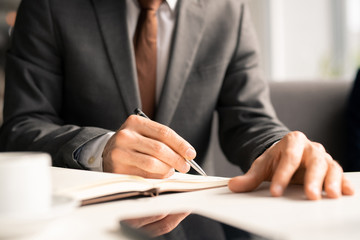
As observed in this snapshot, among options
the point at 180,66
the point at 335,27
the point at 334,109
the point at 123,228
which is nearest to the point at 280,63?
the point at 335,27

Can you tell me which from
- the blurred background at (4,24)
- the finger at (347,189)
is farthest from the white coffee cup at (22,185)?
the blurred background at (4,24)

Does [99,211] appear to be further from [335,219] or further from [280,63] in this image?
[280,63]

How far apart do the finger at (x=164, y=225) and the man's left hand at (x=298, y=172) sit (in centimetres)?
17

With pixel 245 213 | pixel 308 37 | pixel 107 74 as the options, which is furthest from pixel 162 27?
pixel 308 37

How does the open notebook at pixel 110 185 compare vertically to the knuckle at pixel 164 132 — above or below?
below

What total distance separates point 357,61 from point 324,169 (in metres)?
3.22

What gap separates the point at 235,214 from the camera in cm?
56

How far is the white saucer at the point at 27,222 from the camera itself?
424 mm

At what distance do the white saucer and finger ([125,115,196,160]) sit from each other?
0.31 metres

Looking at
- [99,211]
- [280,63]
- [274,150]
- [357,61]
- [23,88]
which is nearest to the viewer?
[99,211]

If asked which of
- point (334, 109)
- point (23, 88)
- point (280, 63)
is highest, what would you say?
point (23, 88)

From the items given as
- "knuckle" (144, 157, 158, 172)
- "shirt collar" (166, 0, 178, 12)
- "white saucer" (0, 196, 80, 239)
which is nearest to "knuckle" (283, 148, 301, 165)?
"knuckle" (144, 157, 158, 172)

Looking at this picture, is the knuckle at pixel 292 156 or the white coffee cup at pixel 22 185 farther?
the knuckle at pixel 292 156

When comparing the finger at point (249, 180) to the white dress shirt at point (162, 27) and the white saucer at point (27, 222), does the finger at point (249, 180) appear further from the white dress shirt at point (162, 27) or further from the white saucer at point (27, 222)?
the white dress shirt at point (162, 27)
